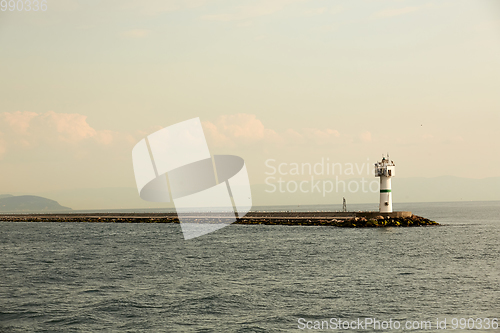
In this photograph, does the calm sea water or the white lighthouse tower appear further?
the white lighthouse tower

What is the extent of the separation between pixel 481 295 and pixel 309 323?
1139 cm

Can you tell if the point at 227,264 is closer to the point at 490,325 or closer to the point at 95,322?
the point at 95,322

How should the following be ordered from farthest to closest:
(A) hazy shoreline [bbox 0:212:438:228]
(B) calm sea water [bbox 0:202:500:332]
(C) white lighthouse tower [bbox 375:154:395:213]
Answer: (A) hazy shoreline [bbox 0:212:438:228], (C) white lighthouse tower [bbox 375:154:395:213], (B) calm sea water [bbox 0:202:500:332]

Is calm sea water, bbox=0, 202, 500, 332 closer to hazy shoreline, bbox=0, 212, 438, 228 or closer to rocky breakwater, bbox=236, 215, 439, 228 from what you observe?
rocky breakwater, bbox=236, 215, 439, 228

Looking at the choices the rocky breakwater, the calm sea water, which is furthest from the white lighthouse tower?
the calm sea water

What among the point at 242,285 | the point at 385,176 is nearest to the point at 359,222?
the point at 385,176

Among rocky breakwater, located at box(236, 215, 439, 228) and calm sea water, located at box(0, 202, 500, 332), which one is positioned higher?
rocky breakwater, located at box(236, 215, 439, 228)

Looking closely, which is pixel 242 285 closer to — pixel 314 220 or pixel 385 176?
pixel 385 176

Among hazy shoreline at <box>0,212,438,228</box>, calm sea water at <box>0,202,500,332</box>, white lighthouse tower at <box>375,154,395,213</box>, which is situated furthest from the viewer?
hazy shoreline at <box>0,212,438,228</box>

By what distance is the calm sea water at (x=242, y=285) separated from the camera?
20344 mm

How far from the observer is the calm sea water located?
20344 millimetres

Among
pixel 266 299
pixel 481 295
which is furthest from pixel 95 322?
pixel 481 295

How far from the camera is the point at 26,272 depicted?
33219 mm

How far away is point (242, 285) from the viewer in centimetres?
2670
